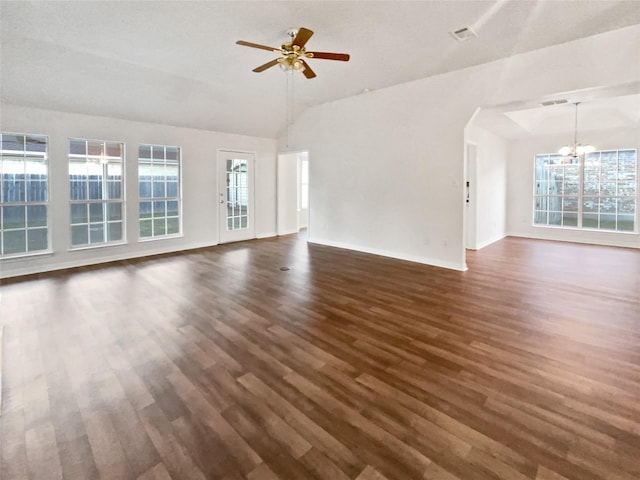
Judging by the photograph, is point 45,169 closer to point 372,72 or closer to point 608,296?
point 372,72

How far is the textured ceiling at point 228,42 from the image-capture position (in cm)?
330

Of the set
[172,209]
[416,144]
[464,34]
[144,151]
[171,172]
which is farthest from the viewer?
[172,209]

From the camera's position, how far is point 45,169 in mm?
5398

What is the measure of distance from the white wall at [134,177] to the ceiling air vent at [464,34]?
17.6 feet

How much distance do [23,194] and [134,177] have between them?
5.47 feet

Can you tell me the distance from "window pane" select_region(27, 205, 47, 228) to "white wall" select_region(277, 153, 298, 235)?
5.00 meters

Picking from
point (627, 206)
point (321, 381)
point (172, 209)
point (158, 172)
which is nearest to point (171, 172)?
point (158, 172)

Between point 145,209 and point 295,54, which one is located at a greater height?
point 295,54

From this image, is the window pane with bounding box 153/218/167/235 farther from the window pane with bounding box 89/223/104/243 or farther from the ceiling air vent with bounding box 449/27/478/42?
the ceiling air vent with bounding box 449/27/478/42

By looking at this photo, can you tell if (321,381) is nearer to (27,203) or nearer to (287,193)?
(27,203)

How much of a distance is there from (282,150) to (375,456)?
784 cm

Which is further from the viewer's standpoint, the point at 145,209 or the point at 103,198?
the point at 145,209

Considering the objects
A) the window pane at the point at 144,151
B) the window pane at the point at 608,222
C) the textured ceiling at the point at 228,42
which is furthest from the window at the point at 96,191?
the window pane at the point at 608,222

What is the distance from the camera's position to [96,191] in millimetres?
6012
